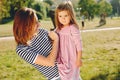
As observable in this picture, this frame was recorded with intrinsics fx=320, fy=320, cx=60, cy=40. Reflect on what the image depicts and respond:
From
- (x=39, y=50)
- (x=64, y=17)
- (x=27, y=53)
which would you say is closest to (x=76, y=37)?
(x=64, y=17)

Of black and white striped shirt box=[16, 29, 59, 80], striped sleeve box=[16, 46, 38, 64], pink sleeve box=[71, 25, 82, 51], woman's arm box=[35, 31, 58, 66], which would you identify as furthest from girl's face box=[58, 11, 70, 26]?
striped sleeve box=[16, 46, 38, 64]

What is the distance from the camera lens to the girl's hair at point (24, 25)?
298cm

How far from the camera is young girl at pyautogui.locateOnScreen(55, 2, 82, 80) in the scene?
3.33 m

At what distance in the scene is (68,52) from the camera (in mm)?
3361

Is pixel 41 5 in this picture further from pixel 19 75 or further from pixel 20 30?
pixel 20 30

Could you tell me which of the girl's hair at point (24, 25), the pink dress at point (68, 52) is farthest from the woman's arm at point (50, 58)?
the pink dress at point (68, 52)

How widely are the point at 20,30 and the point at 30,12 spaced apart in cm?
20

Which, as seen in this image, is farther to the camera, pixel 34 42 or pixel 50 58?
pixel 34 42

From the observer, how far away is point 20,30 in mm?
2980

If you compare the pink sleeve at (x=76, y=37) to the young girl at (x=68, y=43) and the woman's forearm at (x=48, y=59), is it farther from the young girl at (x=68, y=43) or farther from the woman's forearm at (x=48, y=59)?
the woman's forearm at (x=48, y=59)

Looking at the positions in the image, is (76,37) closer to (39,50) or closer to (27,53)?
(39,50)

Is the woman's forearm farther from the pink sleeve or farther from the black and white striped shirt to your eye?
the pink sleeve

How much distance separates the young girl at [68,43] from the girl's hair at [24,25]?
16.7 inches

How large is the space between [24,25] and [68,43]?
603 millimetres
